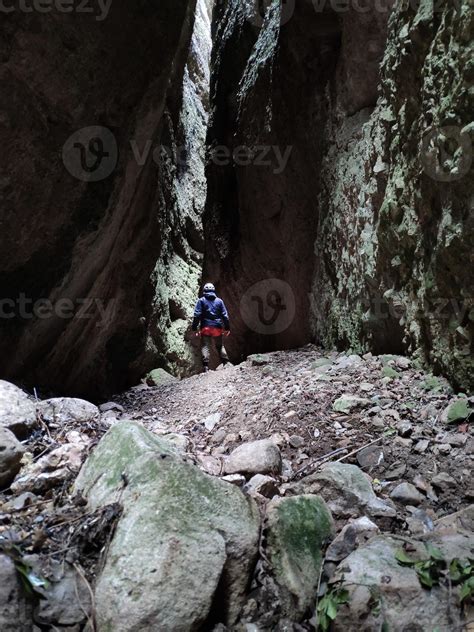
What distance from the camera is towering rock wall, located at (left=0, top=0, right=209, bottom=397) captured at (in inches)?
140

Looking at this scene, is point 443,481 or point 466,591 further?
point 443,481

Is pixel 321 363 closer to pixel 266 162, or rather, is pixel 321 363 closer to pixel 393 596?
pixel 393 596

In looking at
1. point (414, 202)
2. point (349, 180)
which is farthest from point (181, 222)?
point (414, 202)

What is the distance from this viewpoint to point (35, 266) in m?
3.97

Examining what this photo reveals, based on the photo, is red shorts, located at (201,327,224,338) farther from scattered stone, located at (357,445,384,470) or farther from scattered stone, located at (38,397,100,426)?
scattered stone, located at (357,445,384,470)

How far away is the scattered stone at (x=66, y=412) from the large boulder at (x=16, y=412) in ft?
0.96

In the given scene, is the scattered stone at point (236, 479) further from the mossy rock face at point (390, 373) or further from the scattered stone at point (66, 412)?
the mossy rock face at point (390, 373)

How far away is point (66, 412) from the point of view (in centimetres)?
314

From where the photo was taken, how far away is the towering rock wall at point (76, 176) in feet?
11.6

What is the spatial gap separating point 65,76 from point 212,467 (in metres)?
3.35

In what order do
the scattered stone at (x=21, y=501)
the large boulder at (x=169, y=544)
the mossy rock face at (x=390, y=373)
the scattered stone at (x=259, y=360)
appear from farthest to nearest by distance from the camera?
the scattered stone at (x=259, y=360)
the mossy rock face at (x=390, y=373)
the scattered stone at (x=21, y=501)
the large boulder at (x=169, y=544)

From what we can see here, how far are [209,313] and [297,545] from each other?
565 cm

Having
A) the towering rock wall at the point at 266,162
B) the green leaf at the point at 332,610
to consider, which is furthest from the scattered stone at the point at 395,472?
the towering rock wall at the point at 266,162

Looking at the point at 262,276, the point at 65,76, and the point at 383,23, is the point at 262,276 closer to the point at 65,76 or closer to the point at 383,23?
the point at 383,23
